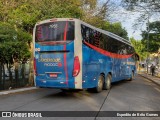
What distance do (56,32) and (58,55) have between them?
1.06 meters

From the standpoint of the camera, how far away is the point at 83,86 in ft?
45.2

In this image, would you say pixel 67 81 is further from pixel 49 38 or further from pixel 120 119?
pixel 120 119

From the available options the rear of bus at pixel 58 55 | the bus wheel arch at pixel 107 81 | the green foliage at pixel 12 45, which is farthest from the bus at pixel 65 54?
the green foliage at pixel 12 45

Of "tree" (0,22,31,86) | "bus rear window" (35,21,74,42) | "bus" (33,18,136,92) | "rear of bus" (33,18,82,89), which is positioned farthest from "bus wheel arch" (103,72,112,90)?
"tree" (0,22,31,86)

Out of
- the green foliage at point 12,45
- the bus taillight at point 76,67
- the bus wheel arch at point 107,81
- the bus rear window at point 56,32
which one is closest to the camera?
the bus taillight at point 76,67

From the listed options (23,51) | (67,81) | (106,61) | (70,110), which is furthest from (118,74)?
(70,110)

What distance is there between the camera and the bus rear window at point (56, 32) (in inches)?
533

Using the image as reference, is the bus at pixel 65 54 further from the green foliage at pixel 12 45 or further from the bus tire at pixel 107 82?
the green foliage at pixel 12 45

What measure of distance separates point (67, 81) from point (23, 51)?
26.0 feet

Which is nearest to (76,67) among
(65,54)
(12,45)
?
(65,54)

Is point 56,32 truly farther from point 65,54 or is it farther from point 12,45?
point 12,45

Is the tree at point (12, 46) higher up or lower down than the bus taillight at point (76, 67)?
higher up

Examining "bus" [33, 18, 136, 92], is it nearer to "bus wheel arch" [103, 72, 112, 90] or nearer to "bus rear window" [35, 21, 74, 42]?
"bus rear window" [35, 21, 74, 42]

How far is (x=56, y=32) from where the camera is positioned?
13750mm
